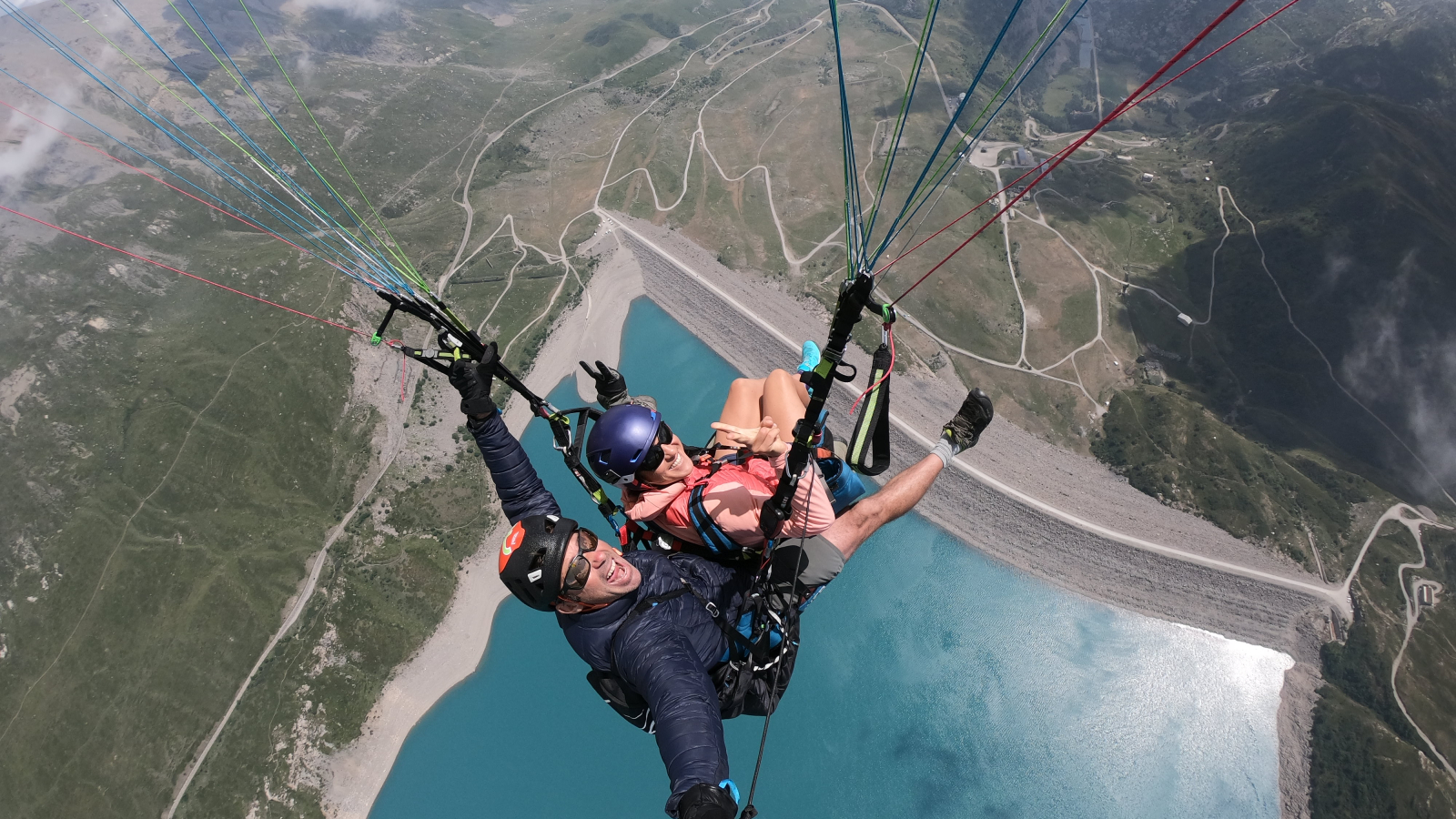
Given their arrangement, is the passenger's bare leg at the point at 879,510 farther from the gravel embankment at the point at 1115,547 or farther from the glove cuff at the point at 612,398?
the gravel embankment at the point at 1115,547

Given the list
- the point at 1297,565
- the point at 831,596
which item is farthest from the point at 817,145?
the point at 1297,565

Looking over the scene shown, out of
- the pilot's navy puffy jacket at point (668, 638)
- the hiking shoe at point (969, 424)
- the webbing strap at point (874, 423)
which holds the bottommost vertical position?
the pilot's navy puffy jacket at point (668, 638)

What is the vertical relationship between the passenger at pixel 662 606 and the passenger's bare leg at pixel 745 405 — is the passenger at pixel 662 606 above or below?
below

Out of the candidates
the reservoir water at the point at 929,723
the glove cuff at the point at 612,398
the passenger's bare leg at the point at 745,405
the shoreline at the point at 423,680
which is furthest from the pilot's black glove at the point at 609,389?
the shoreline at the point at 423,680

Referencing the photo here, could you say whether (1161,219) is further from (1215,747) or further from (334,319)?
(334,319)

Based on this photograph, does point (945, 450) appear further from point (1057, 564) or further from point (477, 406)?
point (1057, 564)

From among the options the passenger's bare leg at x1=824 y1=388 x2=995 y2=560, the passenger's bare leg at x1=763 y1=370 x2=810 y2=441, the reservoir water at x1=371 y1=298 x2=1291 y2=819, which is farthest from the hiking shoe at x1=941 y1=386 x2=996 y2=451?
the reservoir water at x1=371 y1=298 x2=1291 y2=819

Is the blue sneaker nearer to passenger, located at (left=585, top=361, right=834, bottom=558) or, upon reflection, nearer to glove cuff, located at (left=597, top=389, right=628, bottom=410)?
passenger, located at (left=585, top=361, right=834, bottom=558)
